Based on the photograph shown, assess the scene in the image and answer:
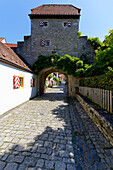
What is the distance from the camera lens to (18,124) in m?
3.87

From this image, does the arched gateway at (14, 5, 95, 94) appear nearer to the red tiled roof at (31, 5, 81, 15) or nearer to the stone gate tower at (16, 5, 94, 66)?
the stone gate tower at (16, 5, 94, 66)

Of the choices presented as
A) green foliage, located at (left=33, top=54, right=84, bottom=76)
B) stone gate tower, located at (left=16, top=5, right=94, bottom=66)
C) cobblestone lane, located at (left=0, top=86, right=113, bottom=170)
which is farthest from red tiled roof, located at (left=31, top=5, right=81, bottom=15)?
cobblestone lane, located at (left=0, top=86, right=113, bottom=170)

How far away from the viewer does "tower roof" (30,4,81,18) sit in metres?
11.3

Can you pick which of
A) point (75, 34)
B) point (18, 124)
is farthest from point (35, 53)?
point (18, 124)

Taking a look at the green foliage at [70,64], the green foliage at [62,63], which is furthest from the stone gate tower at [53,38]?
the green foliage at [62,63]

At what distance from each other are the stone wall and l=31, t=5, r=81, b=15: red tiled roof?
3.45 ft

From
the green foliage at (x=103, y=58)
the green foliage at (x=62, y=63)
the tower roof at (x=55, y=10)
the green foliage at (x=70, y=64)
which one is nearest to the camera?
the green foliage at (x=103, y=58)

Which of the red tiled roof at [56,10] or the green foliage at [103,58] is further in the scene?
the red tiled roof at [56,10]

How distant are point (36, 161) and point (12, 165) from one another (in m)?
0.53

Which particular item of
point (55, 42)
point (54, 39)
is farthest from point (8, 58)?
point (54, 39)

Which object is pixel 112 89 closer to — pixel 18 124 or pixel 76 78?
pixel 18 124

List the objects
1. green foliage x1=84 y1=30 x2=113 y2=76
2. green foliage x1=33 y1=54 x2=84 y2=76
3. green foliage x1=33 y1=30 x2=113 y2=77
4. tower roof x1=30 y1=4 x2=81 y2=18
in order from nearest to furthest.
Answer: green foliage x1=84 y1=30 x2=113 y2=76 → green foliage x1=33 y1=30 x2=113 y2=77 → green foliage x1=33 y1=54 x2=84 y2=76 → tower roof x1=30 y1=4 x2=81 y2=18

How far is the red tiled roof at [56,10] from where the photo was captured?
37.7ft

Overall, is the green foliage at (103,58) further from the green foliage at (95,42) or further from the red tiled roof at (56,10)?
the red tiled roof at (56,10)
